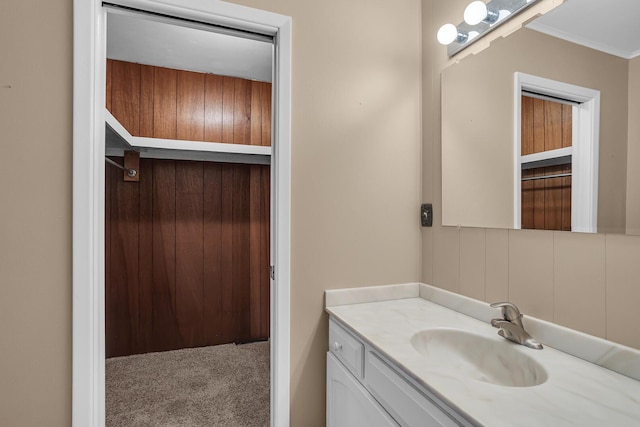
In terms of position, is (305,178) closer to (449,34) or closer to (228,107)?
(449,34)

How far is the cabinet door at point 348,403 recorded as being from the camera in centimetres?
95

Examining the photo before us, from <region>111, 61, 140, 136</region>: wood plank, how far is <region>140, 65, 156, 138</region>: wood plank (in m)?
0.03

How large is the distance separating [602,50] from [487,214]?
22.9 inches

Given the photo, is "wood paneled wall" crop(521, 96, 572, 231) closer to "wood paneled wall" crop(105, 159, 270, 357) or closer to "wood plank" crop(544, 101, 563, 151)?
"wood plank" crop(544, 101, 563, 151)

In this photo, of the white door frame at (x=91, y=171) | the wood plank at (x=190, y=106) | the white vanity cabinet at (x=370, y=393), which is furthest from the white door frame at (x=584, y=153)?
the wood plank at (x=190, y=106)

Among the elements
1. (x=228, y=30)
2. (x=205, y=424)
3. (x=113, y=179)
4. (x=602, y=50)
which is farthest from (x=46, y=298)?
(x=602, y=50)

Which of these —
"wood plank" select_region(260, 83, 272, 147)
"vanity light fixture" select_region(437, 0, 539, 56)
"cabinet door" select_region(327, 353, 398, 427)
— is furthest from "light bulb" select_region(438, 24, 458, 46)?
"wood plank" select_region(260, 83, 272, 147)

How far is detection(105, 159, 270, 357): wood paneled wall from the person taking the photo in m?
2.36

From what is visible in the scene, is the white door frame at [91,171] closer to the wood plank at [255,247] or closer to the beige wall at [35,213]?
the beige wall at [35,213]

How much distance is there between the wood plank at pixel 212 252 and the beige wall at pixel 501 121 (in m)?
1.83

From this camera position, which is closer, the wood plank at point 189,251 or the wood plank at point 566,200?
the wood plank at point 566,200

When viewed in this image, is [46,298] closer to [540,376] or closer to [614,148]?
[540,376]

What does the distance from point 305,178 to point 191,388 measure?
5.27 feet

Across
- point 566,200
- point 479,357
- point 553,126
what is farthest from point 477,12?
point 479,357
